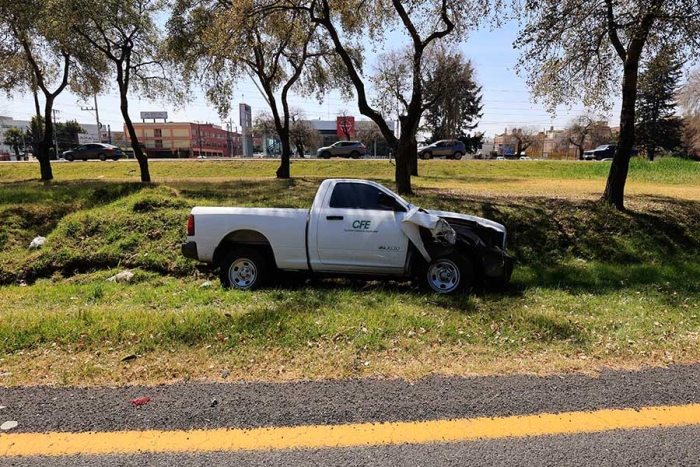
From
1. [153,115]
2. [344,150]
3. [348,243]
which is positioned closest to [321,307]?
[348,243]

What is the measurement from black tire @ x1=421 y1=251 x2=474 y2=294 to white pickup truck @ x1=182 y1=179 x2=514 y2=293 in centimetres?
1

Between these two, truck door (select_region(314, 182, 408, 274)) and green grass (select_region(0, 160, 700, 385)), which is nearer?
green grass (select_region(0, 160, 700, 385))

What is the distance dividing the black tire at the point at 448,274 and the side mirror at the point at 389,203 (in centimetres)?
90

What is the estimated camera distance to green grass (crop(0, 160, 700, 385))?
402 cm

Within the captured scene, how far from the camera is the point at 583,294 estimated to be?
262 inches

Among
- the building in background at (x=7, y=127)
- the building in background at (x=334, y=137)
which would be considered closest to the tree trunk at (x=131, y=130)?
the building in background at (x=334, y=137)

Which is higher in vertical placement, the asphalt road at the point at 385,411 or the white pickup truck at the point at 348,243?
the white pickup truck at the point at 348,243

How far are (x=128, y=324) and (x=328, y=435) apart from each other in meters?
2.95

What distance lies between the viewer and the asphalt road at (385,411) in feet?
8.70

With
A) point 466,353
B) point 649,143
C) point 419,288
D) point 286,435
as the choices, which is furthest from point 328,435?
point 649,143

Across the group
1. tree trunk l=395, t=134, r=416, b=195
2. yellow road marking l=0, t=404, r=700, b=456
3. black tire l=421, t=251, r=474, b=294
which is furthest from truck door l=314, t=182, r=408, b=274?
tree trunk l=395, t=134, r=416, b=195

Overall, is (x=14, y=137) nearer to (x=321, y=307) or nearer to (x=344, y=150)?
(x=344, y=150)

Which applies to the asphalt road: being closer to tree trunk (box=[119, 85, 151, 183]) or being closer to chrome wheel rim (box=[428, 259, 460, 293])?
chrome wheel rim (box=[428, 259, 460, 293])

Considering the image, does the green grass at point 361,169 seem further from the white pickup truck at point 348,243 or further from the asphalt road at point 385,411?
the asphalt road at point 385,411
